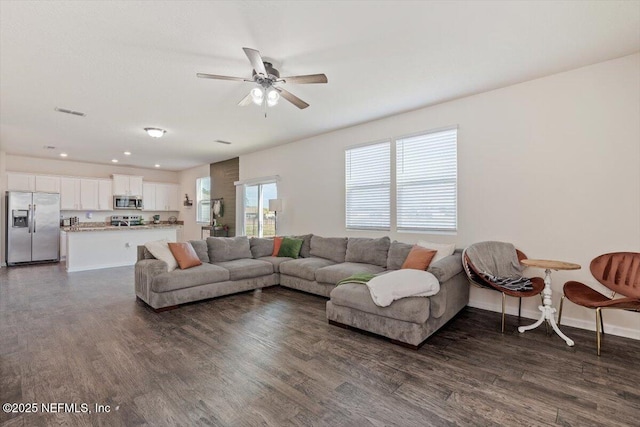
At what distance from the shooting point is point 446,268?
307 cm

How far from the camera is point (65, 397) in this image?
2002 millimetres

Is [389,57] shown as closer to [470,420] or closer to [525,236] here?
[525,236]

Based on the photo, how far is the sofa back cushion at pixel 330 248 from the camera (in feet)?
16.5

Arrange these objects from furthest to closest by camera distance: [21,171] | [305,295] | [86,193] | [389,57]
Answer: [86,193] → [21,171] → [305,295] → [389,57]

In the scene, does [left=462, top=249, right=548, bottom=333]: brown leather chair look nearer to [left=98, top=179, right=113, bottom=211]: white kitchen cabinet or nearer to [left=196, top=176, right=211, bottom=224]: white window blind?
[left=196, top=176, right=211, bottom=224]: white window blind

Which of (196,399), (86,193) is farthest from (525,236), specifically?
(86,193)

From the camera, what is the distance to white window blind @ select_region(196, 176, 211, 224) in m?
9.21

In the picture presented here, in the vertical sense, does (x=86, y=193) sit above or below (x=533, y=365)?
above

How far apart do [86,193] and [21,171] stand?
1.43m

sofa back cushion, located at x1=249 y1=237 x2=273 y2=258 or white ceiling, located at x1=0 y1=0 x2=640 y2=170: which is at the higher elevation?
white ceiling, located at x1=0 y1=0 x2=640 y2=170

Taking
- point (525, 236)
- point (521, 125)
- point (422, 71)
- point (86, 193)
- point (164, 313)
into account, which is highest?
point (422, 71)

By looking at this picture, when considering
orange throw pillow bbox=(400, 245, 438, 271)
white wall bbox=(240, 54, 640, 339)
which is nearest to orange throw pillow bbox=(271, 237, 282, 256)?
white wall bbox=(240, 54, 640, 339)

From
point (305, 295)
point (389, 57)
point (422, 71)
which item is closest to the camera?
point (389, 57)

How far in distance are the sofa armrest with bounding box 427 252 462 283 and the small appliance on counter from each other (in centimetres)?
950
